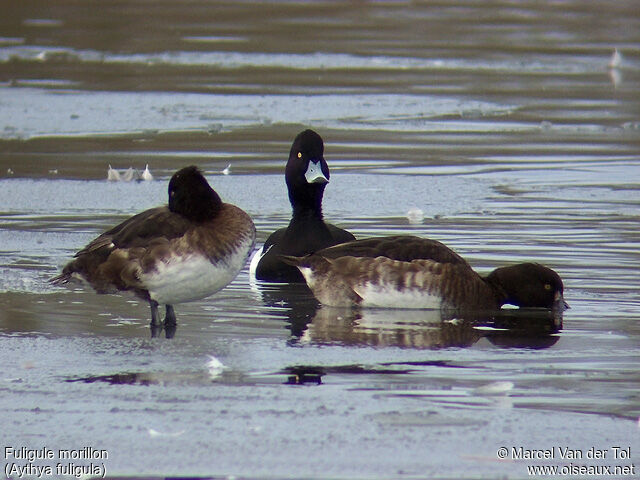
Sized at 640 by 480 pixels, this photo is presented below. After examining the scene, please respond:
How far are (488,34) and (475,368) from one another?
21717 mm

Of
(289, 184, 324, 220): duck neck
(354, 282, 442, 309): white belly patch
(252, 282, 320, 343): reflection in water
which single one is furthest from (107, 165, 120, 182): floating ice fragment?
(354, 282, 442, 309): white belly patch

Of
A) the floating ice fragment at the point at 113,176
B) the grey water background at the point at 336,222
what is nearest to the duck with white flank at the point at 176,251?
the grey water background at the point at 336,222

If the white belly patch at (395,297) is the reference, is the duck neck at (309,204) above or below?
above

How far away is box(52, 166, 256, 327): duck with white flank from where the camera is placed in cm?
755

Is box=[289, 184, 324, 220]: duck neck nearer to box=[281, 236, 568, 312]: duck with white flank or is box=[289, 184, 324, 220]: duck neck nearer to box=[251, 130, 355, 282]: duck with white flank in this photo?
box=[251, 130, 355, 282]: duck with white flank

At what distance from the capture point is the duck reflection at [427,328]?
24.6 ft

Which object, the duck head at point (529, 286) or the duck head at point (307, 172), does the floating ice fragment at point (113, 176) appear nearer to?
the duck head at point (307, 172)

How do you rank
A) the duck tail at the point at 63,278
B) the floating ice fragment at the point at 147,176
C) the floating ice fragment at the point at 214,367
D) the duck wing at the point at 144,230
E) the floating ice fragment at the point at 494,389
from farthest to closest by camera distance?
the floating ice fragment at the point at 147,176, the duck tail at the point at 63,278, the duck wing at the point at 144,230, the floating ice fragment at the point at 214,367, the floating ice fragment at the point at 494,389

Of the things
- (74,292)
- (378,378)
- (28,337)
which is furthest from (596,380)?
(74,292)

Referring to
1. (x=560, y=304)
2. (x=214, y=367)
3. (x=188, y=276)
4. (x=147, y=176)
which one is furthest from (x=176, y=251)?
(x=147, y=176)

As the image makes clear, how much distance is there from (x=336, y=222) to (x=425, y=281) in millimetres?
3157

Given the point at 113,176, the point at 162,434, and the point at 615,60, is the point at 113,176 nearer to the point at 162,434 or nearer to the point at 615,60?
the point at 162,434

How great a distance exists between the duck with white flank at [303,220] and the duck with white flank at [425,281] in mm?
1021

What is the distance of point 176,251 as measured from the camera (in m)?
7.54
